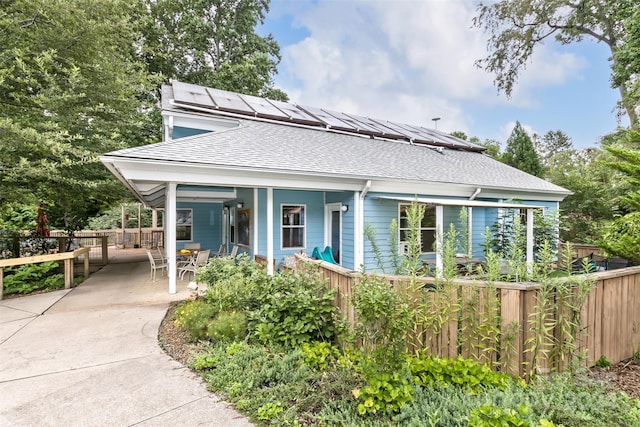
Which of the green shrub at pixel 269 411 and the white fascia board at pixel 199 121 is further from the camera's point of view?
the white fascia board at pixel 199 121

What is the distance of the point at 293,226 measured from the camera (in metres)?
9.30

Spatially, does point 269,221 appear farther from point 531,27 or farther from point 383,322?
point 531,27

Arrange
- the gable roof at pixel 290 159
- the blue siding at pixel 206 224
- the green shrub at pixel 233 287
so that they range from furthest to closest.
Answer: the blue siding at pixel 206 224
the gable roof at pixel 290 159
the green shrub at pixel 233 287

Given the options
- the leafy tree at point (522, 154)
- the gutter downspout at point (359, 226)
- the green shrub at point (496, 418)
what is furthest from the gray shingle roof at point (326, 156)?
the leafy tree at point (522, 154)

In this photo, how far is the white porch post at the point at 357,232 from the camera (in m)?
8.35

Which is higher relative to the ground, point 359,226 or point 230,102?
point 230,102

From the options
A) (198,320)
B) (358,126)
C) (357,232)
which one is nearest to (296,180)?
(357,232)

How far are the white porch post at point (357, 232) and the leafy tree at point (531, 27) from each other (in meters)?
15.9

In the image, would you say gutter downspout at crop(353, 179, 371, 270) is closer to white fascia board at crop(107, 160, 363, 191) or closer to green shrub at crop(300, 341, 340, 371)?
white fascia board at crop(107, 160, 363, 191)

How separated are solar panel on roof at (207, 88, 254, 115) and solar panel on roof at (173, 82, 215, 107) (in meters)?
0.25

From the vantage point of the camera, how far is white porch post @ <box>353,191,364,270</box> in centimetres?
835

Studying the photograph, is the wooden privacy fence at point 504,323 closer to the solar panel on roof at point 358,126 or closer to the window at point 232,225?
the window at point 232,225

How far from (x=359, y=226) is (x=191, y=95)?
23.1 ft

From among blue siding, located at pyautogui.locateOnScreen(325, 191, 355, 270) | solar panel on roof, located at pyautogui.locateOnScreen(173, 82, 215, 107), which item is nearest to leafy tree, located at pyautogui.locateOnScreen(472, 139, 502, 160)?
blue siding, located at pyautogui.locateOnScreen(325, 191, 355, 270)
